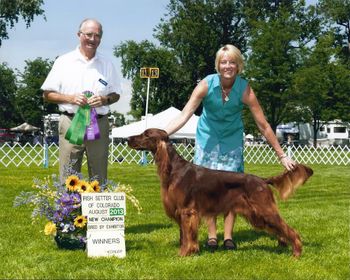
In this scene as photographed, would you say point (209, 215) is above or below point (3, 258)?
above

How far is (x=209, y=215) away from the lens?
4.33m

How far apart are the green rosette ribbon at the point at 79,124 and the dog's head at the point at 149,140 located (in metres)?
0.48

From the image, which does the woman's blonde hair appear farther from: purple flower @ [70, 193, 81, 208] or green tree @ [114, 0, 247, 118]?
green tree @ [114, 0, 247, 118]

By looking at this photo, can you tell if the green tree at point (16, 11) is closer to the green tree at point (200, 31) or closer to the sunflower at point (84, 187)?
the green tree at point (200, 31)

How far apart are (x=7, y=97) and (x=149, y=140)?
52.7 meters

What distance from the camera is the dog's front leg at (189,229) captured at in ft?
13.9

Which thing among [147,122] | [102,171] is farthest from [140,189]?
[147,122]

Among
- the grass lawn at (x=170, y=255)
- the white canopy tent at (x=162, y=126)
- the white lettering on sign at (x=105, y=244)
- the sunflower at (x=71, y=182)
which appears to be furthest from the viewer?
the white canopy tent at (x=162, y=126)

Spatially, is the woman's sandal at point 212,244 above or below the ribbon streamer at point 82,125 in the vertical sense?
below

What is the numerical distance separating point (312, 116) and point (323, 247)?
110ft

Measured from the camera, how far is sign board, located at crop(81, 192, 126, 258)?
419 centimetres

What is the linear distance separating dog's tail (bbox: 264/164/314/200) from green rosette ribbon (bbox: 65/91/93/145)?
1.63 m

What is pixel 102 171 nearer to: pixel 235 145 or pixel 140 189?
pixel 235 145

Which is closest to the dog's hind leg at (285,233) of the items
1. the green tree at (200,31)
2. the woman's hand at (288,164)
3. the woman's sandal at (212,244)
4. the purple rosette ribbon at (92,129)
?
the woman's hand at (288,164)
